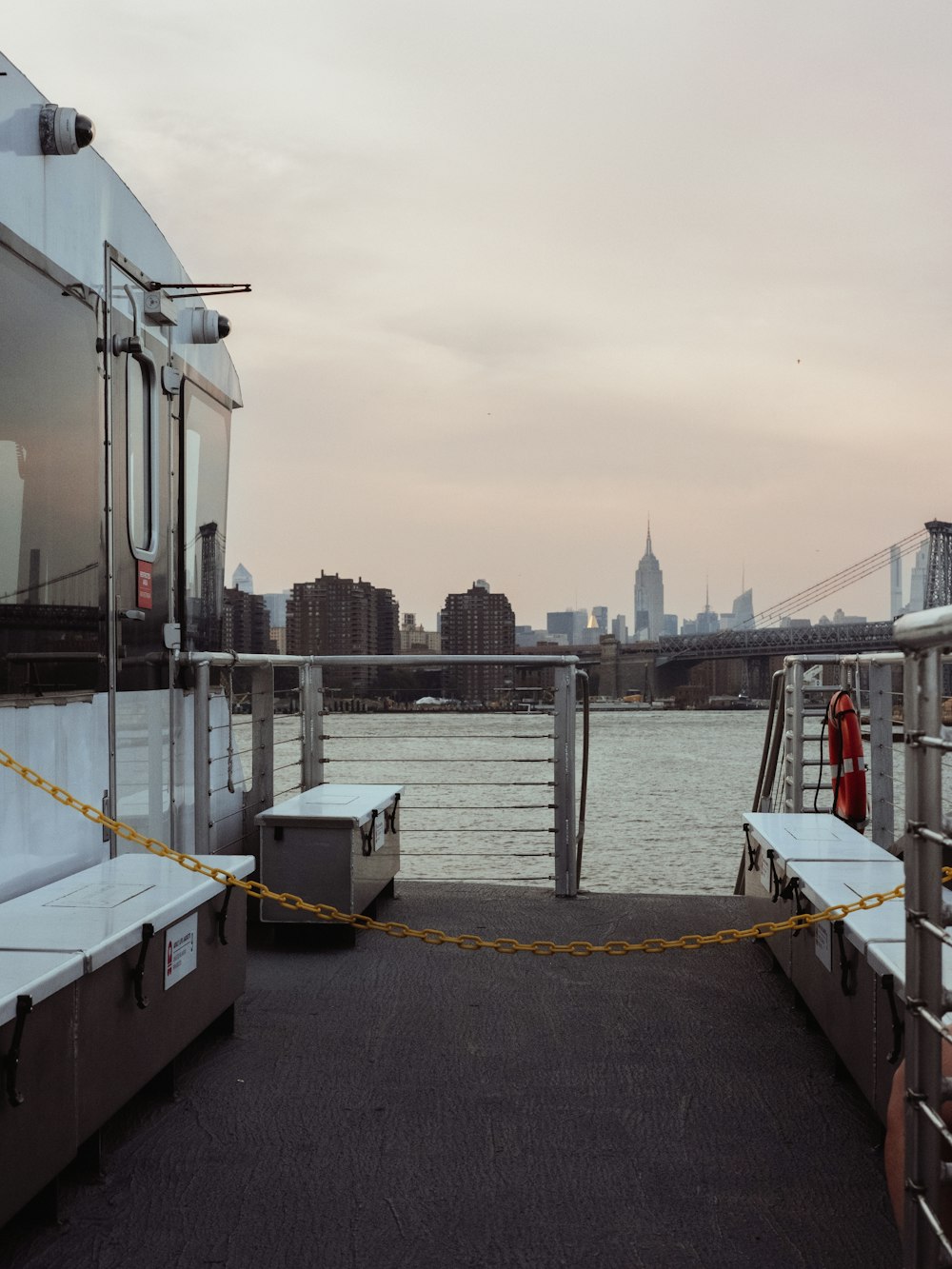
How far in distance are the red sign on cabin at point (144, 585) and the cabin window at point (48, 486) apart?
1.03ft

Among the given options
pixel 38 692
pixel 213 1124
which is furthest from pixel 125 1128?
pixel 38 692

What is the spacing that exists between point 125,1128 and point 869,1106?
178 cm

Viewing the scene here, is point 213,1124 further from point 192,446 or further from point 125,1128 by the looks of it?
point 192,446

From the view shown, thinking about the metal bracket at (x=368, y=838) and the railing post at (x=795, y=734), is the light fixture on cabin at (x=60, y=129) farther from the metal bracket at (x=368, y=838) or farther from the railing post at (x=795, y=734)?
the railing post at (x=795, y=734)

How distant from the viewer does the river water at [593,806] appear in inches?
432

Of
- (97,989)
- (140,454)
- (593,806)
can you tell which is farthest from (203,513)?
(593,806)

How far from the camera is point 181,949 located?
2768 millimetres

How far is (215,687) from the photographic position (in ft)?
14.3

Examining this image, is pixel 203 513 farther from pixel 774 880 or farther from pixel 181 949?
pixel 774 880

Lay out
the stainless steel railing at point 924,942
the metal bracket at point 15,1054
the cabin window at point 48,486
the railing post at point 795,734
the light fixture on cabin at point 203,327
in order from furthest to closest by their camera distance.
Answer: the railing post at point 795,734
the light fixture on cabin at point 203,327
the cabin window at point 48,486
the metal bracket at point 15,1054
the stainless steel railing at point 924,942

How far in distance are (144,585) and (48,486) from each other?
73 cm

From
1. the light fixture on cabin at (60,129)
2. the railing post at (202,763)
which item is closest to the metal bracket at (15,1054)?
the railing post at (202,763)

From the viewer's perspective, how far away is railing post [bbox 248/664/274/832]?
491cm

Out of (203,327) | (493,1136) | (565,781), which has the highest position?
(203,327)
